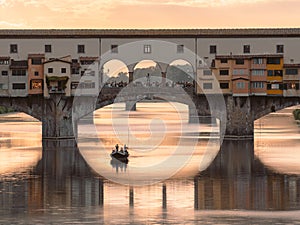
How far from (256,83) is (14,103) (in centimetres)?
2055

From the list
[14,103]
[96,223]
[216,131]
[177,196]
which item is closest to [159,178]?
[177,196]

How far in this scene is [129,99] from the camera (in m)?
73.5

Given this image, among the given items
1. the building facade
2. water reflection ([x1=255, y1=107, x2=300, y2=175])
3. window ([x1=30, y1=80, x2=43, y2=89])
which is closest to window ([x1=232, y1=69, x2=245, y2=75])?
the building facade

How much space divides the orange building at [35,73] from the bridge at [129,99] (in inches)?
44.4

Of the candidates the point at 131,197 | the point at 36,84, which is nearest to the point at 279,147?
the point at 36,84

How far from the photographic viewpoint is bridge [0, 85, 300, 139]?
233 feet

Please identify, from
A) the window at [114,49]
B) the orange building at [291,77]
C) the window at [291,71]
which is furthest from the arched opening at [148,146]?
the window at [291,71]

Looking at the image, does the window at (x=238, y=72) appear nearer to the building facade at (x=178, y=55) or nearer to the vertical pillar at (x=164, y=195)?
the building facade at (x=178, y=55)

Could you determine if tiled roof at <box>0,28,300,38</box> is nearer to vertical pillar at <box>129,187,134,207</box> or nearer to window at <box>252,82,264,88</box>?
window at <box>252,82,264,88</box>

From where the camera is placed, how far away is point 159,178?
47938 mm

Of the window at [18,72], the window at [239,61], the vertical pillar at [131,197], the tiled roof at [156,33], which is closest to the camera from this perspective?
the vertical pillar at [131,197]

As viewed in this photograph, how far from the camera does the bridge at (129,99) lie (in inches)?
2798

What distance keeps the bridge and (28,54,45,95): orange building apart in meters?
1.13

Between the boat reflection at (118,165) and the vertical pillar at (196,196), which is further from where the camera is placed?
the boat reflection at (118,165)
